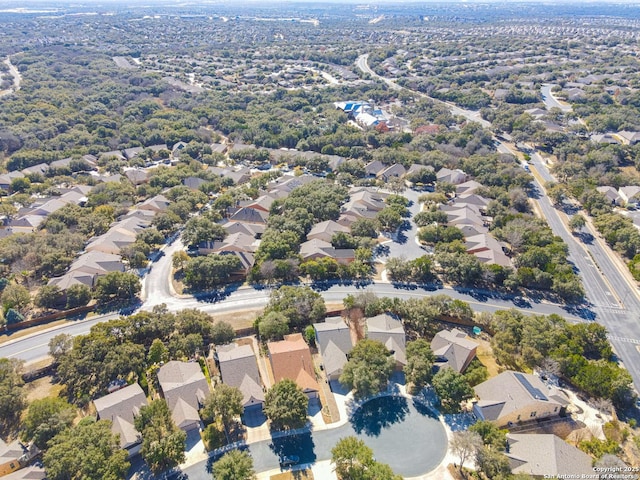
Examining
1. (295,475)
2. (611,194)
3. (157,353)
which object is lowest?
(295,475)

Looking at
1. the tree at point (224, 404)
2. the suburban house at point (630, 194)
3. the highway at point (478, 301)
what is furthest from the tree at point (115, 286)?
the suburban house at point (630, 194)

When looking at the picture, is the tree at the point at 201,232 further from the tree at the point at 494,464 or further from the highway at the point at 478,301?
the tree at the point at 494,464

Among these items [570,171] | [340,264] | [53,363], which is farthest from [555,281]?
[53,363]

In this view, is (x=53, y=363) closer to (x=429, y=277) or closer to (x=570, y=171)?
(x=429, y=277)

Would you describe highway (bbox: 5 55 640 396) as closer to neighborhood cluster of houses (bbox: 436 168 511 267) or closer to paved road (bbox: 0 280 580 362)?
paved road (bbox: 0 280 580 362)

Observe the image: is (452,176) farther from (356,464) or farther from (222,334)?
(356,464)

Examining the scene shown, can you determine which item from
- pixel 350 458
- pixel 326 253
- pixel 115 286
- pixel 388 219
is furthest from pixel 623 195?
pixel 115 286

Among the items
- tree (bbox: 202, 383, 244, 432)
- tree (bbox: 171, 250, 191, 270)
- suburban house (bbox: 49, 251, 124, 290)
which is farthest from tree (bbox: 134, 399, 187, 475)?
suburban house (bbox: 49, 251, 124, 290)
